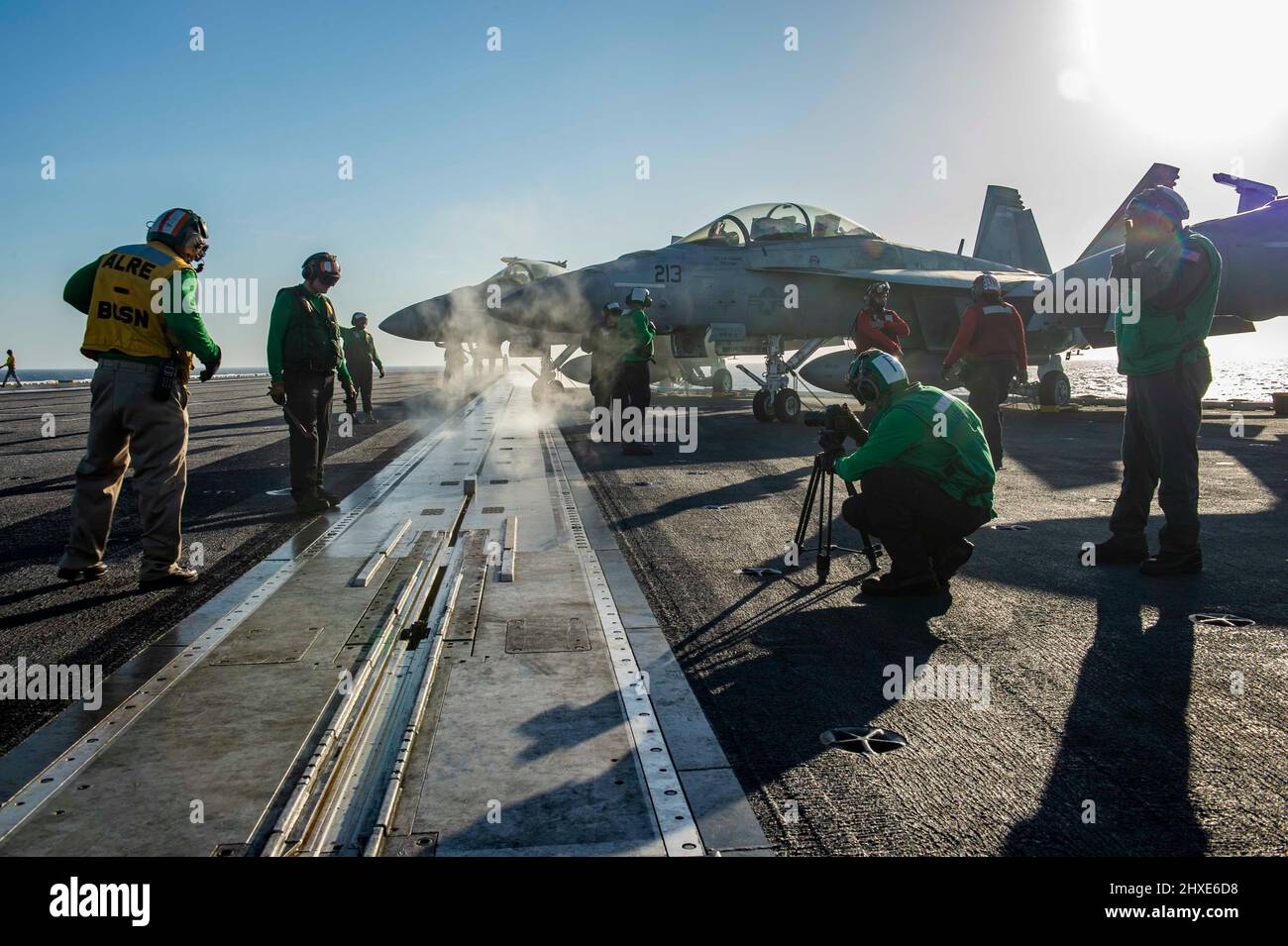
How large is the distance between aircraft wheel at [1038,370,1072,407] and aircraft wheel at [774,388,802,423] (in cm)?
821

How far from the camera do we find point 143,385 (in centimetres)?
619

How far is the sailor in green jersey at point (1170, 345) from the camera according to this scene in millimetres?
6281

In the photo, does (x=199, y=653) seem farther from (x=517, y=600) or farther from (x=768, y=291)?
(x=768, y=291)

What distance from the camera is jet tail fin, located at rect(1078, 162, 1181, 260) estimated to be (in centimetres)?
2254

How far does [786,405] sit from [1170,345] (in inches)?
445

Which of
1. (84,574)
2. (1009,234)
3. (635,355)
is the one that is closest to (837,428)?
(84,574)

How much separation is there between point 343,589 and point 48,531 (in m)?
3.81

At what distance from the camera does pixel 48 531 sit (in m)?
8.01

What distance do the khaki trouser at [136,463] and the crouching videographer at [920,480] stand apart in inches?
173

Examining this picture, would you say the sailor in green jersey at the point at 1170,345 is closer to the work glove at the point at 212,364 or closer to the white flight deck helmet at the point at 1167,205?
the white flight deck helmet at the point at 1167,205

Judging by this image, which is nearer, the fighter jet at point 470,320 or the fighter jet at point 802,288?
the fighter jet at point 802,288

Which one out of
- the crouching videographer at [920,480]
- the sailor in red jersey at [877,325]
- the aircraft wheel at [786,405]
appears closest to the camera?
the crouching videographer at [920,480]

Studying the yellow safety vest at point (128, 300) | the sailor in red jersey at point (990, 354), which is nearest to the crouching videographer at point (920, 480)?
the yellow safety vest at point (128, 300)
